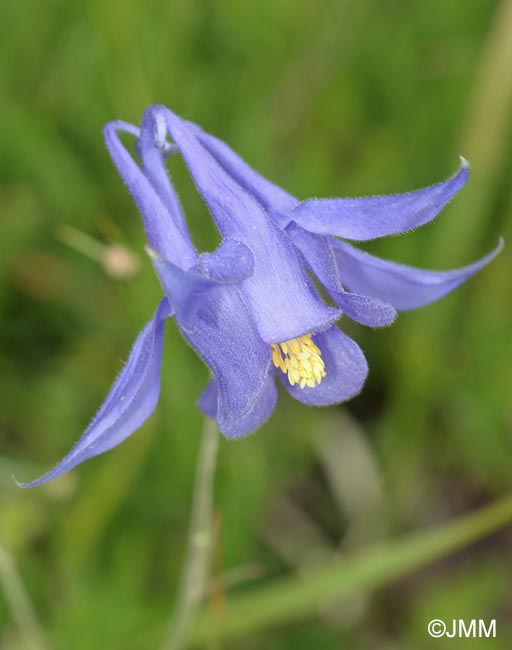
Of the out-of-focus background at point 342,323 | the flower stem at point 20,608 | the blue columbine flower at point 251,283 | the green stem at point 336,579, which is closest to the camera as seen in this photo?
the blue columbine flower at point 251,283

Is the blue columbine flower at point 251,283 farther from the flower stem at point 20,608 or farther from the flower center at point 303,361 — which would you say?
the flower stem at point 20,608

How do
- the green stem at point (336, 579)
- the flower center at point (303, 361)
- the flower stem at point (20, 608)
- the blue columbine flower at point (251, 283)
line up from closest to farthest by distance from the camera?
the blue columbine flower at point (251, 283)
the flower center at point (303, 361)
the green stem at point (336, 579)
the flower stem at point (20, 608)

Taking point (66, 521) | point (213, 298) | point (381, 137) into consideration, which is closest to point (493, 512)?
point (213, 298)

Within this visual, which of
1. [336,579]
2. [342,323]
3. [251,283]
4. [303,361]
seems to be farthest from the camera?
[342,323]

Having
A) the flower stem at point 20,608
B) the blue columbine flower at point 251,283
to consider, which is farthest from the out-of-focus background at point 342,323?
the blue columbine flower at point 251,283

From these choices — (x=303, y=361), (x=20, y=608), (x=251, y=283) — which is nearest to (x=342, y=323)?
(x=20, y=608)

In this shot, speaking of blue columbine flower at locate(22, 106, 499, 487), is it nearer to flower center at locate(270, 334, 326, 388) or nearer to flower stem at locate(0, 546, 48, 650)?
flower center at locate(270, 334, 326, 388)

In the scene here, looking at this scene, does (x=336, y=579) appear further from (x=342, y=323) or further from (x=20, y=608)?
(x=342, y=323)

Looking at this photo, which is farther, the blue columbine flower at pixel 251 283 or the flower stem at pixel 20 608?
the flower stem at pixel 20 608
